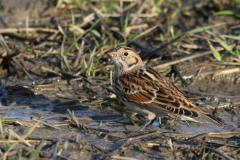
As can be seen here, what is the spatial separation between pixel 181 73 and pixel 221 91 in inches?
36.4

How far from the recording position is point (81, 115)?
632 centimetres

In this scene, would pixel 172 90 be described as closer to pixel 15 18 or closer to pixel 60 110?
pixel 60 110

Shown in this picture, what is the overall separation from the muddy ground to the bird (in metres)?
0.31

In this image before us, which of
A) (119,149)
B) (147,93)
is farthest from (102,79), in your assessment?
(119,149)

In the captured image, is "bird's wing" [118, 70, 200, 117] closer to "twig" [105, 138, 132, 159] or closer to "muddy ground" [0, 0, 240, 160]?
"muddy ground" [0, 0, 240, 160]

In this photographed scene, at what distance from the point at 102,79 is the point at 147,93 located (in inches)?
71.3

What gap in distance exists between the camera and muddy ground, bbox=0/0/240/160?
4.95 m

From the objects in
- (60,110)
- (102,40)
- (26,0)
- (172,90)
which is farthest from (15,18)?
(172,90)

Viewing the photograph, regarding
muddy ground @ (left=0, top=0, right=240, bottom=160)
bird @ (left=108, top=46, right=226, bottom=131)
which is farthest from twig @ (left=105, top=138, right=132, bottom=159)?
bird @ (left=108, top=46, right=226, bottom=131)

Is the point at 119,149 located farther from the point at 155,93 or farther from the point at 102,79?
the point at 102,79

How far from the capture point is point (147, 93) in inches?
230

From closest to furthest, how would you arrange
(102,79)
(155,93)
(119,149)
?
(119,149) → (155,93) → (102,79)

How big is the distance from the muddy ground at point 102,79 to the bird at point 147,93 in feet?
1.02

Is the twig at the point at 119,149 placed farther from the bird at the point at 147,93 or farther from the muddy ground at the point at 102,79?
the bird at the point at 147,93
